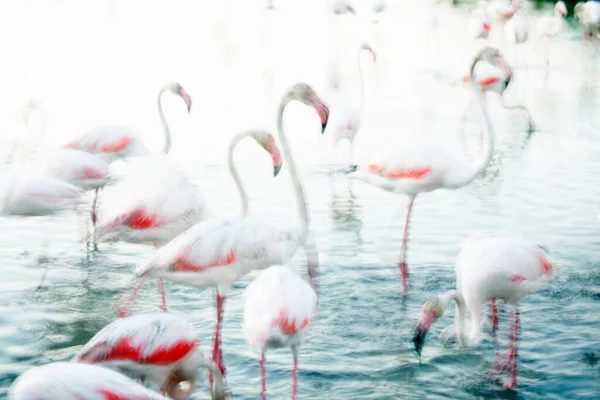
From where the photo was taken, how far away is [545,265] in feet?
14.9

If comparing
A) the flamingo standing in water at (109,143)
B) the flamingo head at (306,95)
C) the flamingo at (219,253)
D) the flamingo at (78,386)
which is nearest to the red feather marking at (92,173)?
the flamingo standing in water at (109,143)

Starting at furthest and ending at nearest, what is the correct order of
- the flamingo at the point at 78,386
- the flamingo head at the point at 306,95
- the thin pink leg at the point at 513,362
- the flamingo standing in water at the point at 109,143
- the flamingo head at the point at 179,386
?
the flamingo standing in water at the point at 109,143 < the flamingo head at the point at 306,95 < the thin pink leg at the point at 513,362 < the flamingo head at the point at 179,386 < the flamingo at the point at 78,386

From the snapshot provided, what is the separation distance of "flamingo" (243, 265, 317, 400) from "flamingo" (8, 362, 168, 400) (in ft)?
3.14

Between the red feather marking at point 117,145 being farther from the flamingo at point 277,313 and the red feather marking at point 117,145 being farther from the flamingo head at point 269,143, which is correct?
the flamingo at point 277,313

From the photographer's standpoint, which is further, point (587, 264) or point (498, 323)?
point (587, 264)

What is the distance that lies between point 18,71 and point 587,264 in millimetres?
8898

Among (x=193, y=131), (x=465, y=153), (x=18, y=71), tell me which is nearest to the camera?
(x=465, y=153)

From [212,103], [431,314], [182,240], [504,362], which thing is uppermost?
[212,103]

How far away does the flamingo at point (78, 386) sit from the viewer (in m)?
2.75

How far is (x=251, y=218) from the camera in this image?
14.8 feet

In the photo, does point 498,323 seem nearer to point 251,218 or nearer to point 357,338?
point 357,338

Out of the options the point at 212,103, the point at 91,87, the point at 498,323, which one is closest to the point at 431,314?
the point at 498,323

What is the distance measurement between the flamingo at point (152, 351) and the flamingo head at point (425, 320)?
0.94m

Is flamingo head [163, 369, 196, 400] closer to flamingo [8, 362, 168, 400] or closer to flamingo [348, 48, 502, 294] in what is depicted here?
flamingo [8, 362, 168, 400]
